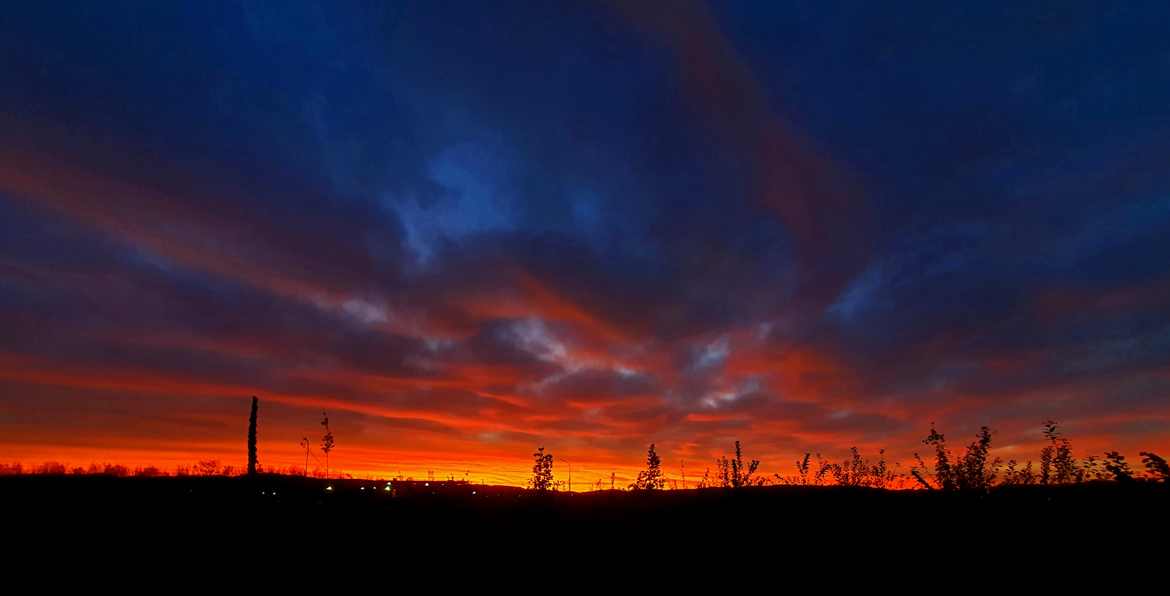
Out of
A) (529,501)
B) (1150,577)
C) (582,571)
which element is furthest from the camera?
(529,501)

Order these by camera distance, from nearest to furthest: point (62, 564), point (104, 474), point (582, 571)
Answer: point (582, 571)
point (62, 564)
point (104, 474)

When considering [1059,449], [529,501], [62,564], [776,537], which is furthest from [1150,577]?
[62,564]

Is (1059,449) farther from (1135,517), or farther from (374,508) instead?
(374,508)

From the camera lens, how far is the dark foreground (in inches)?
600

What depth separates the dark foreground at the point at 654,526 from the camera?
1524 cm

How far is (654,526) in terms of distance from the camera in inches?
840

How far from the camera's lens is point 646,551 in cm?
1831

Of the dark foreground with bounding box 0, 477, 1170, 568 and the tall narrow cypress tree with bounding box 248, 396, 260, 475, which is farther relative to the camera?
the tall narrow cypress tree with bounding box 248, 396, 260, 475

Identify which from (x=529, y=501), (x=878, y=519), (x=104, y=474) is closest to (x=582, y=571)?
(x=878, y=519)

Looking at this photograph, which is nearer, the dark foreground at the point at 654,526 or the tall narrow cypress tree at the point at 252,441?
the dark foreground at the point at 654,526

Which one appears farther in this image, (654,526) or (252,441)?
(252,441)

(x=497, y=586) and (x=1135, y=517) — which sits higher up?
(x=1135, y=517)

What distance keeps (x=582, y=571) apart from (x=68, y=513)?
22374 mm

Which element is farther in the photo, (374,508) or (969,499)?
(374,508)
